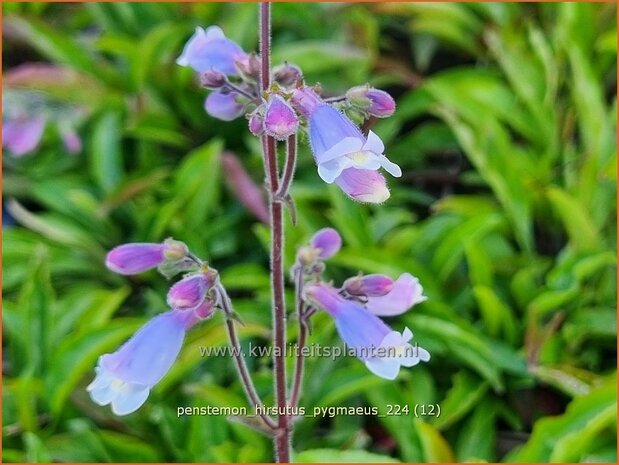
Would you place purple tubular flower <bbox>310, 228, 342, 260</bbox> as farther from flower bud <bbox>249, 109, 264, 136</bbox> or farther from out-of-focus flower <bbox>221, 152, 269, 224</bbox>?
out-of-focus flower <bbox>221, 152, 269, 224</bbox>

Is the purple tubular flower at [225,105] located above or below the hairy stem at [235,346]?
above

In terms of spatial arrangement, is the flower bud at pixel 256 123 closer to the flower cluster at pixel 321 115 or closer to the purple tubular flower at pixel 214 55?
the flower cluster at pixel 321 115

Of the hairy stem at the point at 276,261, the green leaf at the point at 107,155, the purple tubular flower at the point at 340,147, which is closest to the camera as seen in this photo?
the purple tubular flower at the point at 340,147

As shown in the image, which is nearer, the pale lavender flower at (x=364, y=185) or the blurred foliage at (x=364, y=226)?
the pale lavender flower at (x=364, y=185)

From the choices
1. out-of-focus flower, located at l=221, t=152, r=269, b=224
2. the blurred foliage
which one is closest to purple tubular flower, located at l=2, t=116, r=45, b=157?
the blurred foliage

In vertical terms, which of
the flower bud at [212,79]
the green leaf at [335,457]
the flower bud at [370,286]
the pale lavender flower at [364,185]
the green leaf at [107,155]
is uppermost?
the green leaf at [107,155]

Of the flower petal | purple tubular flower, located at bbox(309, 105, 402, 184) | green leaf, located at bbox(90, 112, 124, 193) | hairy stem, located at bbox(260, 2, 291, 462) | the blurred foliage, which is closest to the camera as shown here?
purple tubular flower, located at bbox(309, 105, 402, 184)

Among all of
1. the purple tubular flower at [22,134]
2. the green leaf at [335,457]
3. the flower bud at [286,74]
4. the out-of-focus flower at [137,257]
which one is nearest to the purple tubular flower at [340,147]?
the flower bud at [286,74]
